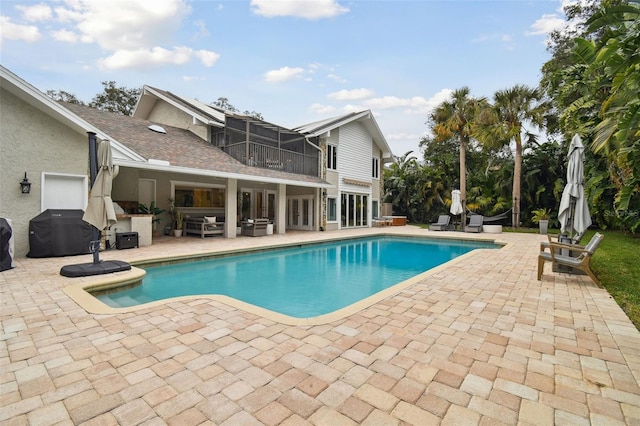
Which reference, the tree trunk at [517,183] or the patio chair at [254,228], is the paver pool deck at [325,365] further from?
the tree trunk at [517,183]

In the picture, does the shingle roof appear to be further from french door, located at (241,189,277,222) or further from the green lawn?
the green lawn

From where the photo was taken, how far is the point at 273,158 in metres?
16.9

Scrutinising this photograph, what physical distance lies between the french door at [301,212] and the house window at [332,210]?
1.04 metres

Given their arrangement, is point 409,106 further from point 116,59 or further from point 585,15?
point 116,59

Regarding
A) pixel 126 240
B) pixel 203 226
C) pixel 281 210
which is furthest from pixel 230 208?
pixel 126 240

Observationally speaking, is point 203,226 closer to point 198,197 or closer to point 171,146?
point 198,197

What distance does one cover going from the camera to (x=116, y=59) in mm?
23609

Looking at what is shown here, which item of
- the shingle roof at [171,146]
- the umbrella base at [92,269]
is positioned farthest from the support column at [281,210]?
the umbrella base at [92,269]

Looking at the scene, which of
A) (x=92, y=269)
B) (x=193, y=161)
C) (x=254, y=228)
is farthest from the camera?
(x=254, y=228)

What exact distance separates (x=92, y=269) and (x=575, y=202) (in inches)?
411

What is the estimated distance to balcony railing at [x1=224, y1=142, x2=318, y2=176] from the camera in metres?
15.6

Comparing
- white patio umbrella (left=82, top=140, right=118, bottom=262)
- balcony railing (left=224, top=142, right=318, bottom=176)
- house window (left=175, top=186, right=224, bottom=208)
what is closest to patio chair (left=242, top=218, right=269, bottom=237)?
house window (left=175, top=186, right=224, bottom=208)

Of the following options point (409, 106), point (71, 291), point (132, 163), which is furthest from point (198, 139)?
point (409, 106)

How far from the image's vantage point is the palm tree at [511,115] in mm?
16453
